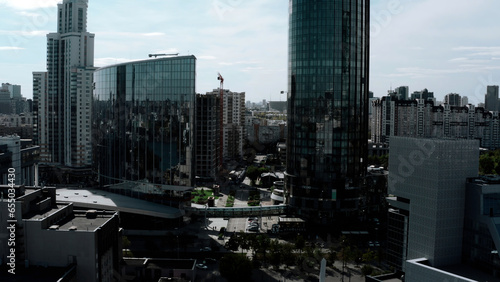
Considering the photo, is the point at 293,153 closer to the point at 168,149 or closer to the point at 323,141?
the point at 323,141

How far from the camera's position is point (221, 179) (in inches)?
2183

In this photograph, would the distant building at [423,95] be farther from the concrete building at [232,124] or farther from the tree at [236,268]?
the tree at [236,268]

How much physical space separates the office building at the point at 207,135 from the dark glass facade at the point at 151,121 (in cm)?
1565

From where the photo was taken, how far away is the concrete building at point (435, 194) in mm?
18188

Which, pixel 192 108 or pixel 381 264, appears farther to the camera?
pixel 192 108

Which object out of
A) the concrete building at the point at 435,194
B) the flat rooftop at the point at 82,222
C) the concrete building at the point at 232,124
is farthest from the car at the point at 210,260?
the concrete building at the point at 232,124

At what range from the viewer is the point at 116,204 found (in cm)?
3156

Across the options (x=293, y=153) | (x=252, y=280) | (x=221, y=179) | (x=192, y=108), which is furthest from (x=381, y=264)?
(x=221, y=179)

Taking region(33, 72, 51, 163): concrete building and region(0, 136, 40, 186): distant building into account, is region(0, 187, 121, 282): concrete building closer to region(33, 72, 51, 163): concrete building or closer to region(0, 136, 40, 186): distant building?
region(0, 136, 40, 186): distant building

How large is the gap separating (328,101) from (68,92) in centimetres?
3218

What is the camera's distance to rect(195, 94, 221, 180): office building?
1991 inches

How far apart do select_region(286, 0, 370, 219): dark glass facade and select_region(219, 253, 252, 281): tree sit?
13.9 meters

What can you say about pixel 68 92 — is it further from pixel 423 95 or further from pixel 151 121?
pixel 423 95

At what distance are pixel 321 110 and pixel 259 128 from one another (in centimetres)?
5592
